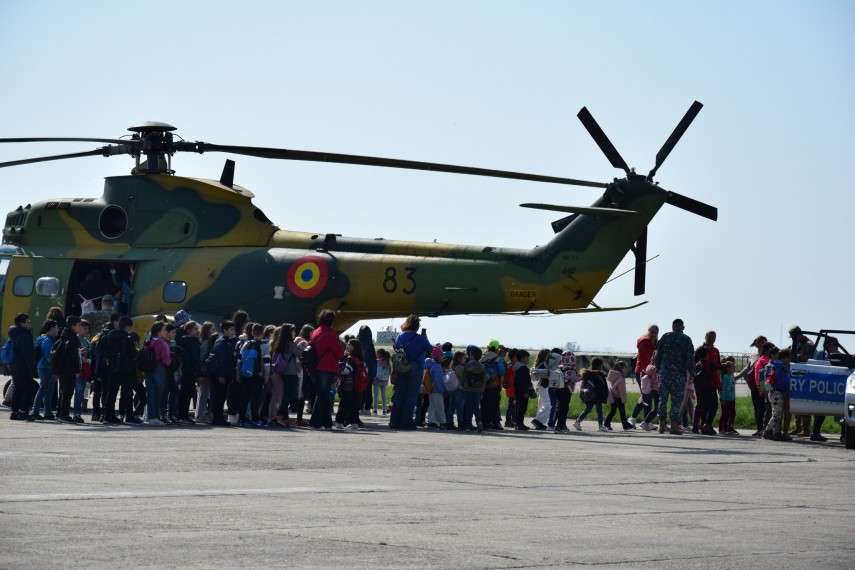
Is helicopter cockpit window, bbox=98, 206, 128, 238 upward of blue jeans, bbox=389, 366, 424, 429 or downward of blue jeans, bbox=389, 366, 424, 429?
upward

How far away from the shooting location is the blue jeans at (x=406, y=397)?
20188 millimetres

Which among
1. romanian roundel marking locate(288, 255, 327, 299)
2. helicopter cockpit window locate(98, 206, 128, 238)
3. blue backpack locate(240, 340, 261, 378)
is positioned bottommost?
blue backpack locate(240, 340, 261, 378)

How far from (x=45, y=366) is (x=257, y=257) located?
6372 millimetres

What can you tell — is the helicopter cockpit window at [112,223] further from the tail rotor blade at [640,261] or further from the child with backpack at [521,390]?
the tail rotor blade at [640,261]

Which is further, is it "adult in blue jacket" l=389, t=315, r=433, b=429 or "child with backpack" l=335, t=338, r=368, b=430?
"adult in blue jacket" l=389, t=315, r=433, b=429

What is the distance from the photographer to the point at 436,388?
20844mm

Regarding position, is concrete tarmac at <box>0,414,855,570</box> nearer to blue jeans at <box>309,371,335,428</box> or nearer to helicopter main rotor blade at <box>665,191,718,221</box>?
blue jeans at <box>309,371,335,428</box>

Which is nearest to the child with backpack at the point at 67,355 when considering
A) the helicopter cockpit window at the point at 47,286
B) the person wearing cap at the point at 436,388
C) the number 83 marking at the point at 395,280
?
the person wearing cap at the point at 436,388

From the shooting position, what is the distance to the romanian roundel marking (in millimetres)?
23984

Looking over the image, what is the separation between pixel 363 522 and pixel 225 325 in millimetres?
10666

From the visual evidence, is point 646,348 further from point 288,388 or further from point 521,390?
point 288,388

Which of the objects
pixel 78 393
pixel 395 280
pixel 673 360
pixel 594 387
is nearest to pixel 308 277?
pixel 395 280

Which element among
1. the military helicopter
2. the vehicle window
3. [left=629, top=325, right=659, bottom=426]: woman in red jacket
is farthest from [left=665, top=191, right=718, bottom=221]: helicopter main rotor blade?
the vehicle window

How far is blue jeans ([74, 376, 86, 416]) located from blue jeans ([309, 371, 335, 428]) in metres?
3.54
